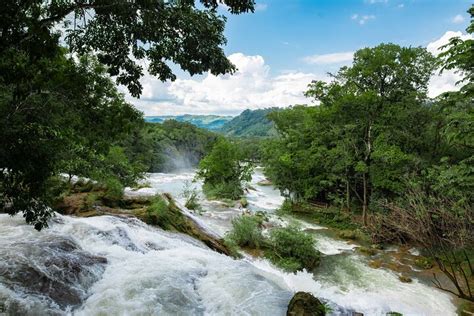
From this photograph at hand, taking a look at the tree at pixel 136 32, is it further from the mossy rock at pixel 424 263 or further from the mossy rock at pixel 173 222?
the mossy rock at pixel 424 263

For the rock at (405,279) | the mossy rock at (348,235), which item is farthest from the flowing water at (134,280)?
the mossy rock at (348,235)

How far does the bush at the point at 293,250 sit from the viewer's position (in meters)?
13.6

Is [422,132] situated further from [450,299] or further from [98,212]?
[98,212]

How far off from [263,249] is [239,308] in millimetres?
8450

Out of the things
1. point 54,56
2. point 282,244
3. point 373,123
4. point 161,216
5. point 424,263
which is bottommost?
point 424,263

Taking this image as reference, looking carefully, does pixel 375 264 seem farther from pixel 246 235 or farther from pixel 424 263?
pixel 246 235

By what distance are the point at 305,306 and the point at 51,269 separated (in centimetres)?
526

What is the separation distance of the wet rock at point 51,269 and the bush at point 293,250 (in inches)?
306

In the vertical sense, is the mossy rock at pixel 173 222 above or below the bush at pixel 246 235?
above

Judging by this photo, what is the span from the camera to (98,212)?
11.5m

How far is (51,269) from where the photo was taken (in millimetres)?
6918

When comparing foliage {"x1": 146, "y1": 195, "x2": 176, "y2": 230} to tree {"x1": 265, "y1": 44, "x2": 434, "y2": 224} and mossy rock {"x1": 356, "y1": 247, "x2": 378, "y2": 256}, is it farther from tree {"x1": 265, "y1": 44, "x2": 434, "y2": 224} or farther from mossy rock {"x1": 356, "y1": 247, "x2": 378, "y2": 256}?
tree {"x1": 265, "y1": 44, "x2": 434, "y2": 224}

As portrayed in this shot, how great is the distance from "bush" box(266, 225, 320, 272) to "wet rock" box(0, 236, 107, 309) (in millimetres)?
7766

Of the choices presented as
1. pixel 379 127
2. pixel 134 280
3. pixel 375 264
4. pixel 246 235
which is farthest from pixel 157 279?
pixel 379 127
